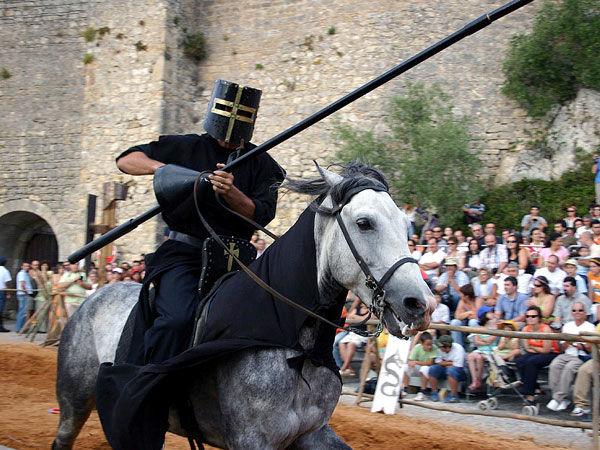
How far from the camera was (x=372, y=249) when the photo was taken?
13.1ft

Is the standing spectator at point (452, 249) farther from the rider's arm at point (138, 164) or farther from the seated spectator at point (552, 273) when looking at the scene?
the rider's arm at point (138, 164)

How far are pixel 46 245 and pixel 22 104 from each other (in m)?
5.24

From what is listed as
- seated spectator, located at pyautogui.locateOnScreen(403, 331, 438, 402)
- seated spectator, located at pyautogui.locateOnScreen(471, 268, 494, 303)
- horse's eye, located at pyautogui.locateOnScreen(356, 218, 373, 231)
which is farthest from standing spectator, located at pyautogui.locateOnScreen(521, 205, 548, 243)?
horse's eye, located at pyautogui.locateOnScreen(356, 218, 373, 231)

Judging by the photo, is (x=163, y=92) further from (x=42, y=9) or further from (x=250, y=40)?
(x=42, y=9)

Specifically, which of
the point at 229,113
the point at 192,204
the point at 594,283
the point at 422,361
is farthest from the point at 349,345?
the point at 192,204

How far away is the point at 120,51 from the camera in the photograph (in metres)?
26.4

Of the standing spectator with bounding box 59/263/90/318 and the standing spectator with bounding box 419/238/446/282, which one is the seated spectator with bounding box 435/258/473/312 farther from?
the standing spectator with bounding box 59/263/90/318

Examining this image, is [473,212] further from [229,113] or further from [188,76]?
[229,113]

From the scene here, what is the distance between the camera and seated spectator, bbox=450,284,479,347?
10.7m

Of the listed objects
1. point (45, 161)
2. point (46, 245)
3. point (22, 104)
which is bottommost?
point (46, 245)

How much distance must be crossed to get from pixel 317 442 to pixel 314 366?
0.49 metres

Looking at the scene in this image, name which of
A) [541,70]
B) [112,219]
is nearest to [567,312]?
[112,219]

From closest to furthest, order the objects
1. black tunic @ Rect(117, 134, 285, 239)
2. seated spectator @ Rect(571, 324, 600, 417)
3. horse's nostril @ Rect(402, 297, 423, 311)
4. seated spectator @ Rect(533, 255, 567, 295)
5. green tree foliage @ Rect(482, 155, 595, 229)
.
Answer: horse's nostril @ Rect(402, 297, 423, 311)
black tunic @ Rect(117, 134, 285, 239)
seated spectator @ Rect(571, 324, 600, 417)
seated spectator @ Rect(533, 255, 567, 295)
green tree foliage @ Rect(482, 155, 595, 229)

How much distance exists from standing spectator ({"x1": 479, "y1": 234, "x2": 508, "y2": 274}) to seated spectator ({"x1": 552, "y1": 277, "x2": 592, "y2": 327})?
8.04 feet
